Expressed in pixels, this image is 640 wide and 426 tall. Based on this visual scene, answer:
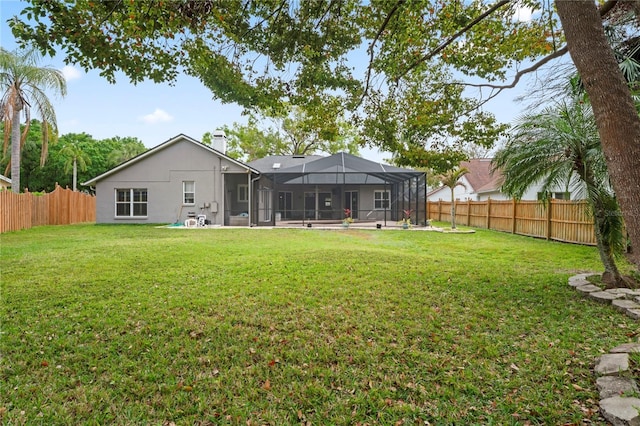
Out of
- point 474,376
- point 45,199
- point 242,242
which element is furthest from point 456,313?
point 45,199

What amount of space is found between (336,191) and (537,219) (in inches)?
484

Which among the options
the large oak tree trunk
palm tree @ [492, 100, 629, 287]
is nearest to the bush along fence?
palm tree @ [492, 100, 629, 287]

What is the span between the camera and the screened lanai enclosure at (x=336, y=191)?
17.8 meters

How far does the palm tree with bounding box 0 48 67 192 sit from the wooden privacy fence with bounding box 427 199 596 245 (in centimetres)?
2004

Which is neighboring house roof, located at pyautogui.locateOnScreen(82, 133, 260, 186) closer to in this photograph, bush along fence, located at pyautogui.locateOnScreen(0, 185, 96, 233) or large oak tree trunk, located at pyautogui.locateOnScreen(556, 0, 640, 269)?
bush along fence, located at pyautogui.locateOnScreen(0, 185, 96, 233)

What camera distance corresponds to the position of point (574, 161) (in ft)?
17.5

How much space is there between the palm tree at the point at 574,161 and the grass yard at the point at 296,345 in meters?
0.98

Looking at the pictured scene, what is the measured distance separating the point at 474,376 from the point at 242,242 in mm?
8202

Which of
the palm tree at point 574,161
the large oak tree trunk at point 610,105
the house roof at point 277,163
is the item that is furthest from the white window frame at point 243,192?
the large oak tree trunk at point 610,105

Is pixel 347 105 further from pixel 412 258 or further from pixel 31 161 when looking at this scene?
pixel 31 161

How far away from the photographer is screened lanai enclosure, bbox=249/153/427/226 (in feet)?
58.3

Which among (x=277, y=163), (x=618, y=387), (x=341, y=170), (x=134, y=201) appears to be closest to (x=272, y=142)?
(x=277, y=163)

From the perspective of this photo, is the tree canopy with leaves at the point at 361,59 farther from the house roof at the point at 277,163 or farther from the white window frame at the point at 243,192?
the house roof at the point at 277,163

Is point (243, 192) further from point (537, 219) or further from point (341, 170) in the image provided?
point (537, 219)
